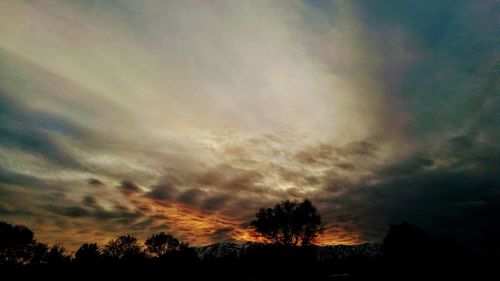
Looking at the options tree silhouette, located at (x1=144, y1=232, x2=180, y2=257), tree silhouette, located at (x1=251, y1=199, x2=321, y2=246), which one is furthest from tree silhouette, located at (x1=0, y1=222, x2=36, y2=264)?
tree silhouette, located at (x1=251, y1=199, x2=321, y2=246)

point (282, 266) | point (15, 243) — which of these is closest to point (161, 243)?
point (15, 243)

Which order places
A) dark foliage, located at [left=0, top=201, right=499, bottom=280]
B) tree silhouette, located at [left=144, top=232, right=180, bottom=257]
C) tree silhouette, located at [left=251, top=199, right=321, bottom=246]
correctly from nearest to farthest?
dark foliage, located at [left=0, top=201, right=499, bottom=280], tree silhouette, located at [left=251, top=199, right=321, bottom=246], tree silhouette, located at [left=144, top=232, right=180, bottom=257]

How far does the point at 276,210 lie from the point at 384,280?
142 ft

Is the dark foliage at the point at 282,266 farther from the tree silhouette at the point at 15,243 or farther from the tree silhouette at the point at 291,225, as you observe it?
the tree silhouette at the point at 15,243

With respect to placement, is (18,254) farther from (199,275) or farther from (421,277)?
(421,277)

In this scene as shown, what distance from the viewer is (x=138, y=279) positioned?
26.0 metres

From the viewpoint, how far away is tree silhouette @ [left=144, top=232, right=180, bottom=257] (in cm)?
10025

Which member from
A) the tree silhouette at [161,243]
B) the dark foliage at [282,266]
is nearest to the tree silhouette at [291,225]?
the dark foliage at [282,266]

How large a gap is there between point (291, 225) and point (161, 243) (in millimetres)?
61334

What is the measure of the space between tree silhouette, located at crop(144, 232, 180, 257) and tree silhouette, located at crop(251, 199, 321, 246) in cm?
5154

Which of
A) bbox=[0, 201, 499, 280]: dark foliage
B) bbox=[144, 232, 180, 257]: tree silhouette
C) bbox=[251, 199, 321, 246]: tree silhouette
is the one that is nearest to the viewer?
bbox=[0, 201, 499, 280]: dark foliage

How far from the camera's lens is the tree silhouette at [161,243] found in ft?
329

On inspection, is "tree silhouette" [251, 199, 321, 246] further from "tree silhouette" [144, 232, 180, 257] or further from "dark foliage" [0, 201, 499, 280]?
"tree silhouette" [144, 232, 180, 257]

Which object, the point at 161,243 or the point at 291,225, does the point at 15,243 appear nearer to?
the point at 161,243
